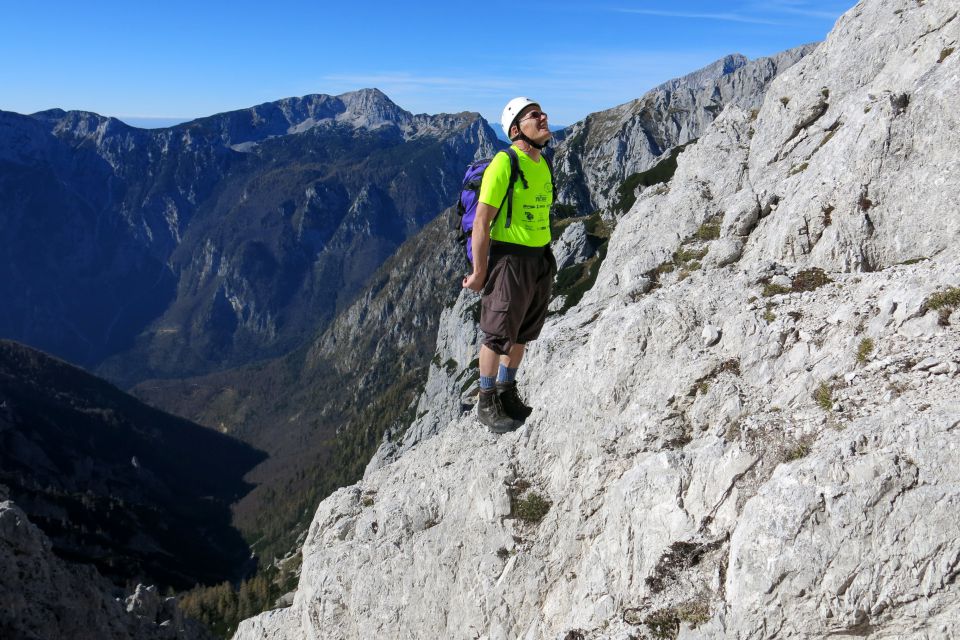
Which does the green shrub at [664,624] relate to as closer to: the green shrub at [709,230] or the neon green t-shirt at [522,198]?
the neon green t-shirt at [522,198]

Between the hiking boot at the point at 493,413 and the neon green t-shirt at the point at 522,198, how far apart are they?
4.58 m

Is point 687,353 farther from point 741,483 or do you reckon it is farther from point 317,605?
point 317,605

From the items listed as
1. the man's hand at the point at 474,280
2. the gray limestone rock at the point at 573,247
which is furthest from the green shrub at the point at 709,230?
the gray limestone rock at the point at 573,247

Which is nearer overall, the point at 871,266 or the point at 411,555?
the point at 871,266

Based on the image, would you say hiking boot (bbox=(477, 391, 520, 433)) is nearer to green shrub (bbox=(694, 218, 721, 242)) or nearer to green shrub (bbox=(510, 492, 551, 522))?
green shrub (bbox=(510, 492, 551, 522))

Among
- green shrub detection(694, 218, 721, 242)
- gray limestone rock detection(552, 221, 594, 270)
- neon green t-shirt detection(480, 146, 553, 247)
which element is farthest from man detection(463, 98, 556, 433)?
gray limestone rock detection(552, 221, 594, 270)

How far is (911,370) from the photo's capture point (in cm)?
1202

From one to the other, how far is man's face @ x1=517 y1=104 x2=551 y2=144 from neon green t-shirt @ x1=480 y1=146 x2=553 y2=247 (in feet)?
1.39

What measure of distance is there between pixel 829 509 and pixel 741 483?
7.35 ft

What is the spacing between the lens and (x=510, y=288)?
12.6m

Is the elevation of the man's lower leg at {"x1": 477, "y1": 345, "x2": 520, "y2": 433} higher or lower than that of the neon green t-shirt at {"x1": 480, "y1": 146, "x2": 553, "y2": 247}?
lower

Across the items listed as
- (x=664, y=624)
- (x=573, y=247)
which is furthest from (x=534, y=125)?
(x=573, y=247)

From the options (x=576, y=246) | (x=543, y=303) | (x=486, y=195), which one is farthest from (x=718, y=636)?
(x=576, y=246)

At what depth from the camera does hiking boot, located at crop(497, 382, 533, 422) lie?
1534cm
